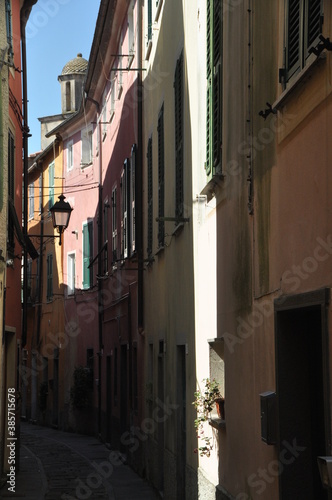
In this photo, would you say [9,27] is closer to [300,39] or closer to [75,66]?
[300,39]

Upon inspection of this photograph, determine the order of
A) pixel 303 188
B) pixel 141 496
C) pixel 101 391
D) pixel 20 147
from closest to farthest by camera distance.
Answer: pixel 303 188, pixel 141 496, pixel 20 147, pixel 101 391

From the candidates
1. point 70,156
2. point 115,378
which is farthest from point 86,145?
point 115,378

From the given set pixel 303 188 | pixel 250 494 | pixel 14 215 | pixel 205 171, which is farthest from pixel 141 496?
pixel 303 188

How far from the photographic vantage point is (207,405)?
32.8 ft

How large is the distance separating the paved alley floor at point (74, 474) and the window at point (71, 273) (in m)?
6.87

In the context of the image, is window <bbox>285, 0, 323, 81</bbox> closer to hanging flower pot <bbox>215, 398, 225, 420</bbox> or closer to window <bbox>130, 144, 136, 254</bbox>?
hanging flower pot <bbox>215, 398, 225, 420</bbox>

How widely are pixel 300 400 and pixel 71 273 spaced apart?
26621mm

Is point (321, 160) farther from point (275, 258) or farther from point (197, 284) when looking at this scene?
point (197, 284)

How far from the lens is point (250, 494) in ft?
26.0

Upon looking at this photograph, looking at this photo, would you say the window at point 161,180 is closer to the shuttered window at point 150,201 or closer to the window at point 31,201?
the shuttered window at point 150,201

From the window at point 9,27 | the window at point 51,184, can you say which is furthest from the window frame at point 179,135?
the window at point 51,184

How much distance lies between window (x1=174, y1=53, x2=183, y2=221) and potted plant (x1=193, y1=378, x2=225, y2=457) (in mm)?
2970

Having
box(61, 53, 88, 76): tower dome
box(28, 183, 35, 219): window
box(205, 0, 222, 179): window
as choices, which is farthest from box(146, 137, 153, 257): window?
box(61, 53, 88, 76): tower dome

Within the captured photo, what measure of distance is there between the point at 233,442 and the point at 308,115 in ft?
12.5
